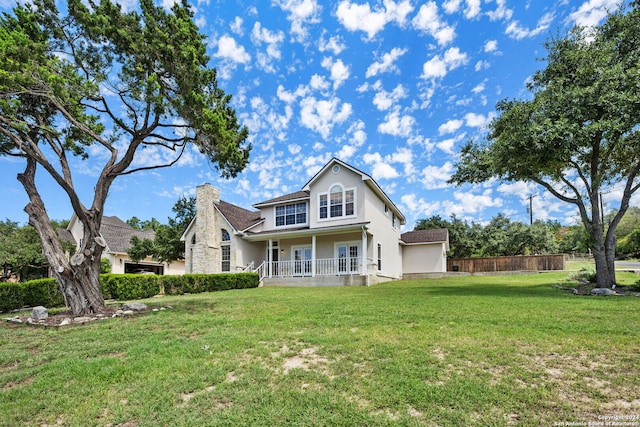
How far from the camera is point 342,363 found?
4.42 metres

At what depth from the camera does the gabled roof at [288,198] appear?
70.7 feet

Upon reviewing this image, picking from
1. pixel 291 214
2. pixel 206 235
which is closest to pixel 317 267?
pixel 291 214

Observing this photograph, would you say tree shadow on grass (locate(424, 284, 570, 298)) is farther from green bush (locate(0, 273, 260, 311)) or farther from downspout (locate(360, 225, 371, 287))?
green bush (locate(0, 273, 260, 311))

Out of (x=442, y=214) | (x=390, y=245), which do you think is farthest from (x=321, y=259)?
(x=442, y=214)

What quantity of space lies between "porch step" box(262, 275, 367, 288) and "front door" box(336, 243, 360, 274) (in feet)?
2.77

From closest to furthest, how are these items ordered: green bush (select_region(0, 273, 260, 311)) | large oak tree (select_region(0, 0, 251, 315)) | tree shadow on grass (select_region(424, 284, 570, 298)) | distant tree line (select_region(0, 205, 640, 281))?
large oak tree (select_region(0, 0, 251, 315)), tree shadow on grass (select_region(424, 284, 570, 298)), green bush (select_region(0, 273, 260, 311)), distant tree line (select_region(0, 205, 640, 281))

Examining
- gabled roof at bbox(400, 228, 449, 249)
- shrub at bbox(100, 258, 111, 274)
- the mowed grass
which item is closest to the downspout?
gabled roof at bbox(400, 228, 449, 249)

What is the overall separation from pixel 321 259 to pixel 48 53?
48.7 ft

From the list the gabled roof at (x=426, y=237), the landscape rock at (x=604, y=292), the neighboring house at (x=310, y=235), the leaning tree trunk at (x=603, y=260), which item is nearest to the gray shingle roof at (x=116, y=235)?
the neighboring house at (x=310, y=235)

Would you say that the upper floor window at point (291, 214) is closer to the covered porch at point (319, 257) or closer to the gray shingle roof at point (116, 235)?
the covered porch at point (319, 257)

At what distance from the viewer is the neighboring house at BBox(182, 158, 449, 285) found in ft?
63.5

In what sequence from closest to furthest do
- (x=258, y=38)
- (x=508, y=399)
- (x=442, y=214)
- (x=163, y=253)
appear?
(x=508, y=399) → (x=258, y=38) → (x=163, y=253) → (x=442, y=214)

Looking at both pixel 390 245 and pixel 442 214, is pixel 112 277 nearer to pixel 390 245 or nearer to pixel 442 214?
pixel 390 245

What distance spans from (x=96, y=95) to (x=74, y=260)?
14.9ft
